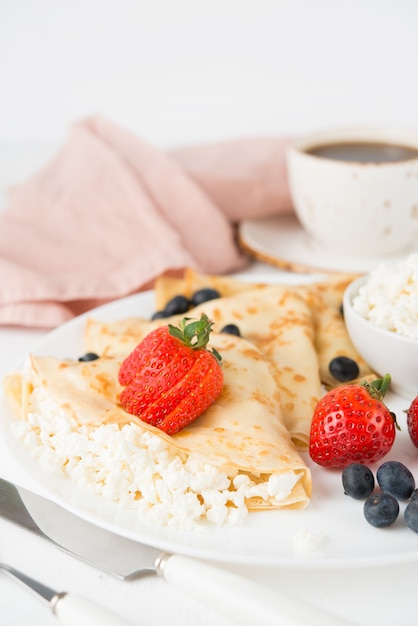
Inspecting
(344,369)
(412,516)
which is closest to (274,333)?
(344,369)

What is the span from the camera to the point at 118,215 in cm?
323

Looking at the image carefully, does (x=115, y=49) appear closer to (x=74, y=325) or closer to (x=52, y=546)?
(x=74, y=325)

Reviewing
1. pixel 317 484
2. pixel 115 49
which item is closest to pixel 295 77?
pixel 115 49

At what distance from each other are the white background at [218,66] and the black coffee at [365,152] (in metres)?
1.51

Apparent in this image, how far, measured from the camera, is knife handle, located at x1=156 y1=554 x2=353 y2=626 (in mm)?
1352

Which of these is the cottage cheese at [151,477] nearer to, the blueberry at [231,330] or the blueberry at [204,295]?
the blueberry at [231,330]

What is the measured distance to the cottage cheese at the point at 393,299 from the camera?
6.73 feet

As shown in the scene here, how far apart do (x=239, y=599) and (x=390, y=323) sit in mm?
929

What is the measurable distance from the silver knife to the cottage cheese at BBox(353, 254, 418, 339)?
86 cm

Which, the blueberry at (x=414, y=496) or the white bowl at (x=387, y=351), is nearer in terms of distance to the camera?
the blueberry at (x=414, y=496)

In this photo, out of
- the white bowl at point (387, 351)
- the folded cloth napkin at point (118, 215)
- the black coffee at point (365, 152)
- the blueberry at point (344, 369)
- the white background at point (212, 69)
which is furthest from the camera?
the white background at point (212, 69)

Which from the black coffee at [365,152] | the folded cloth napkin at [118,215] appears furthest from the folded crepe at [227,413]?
the black coffee at [365,152]

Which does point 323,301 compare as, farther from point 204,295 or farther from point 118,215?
point 118,215

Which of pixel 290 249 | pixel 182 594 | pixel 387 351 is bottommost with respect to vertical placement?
pixel 290 249
